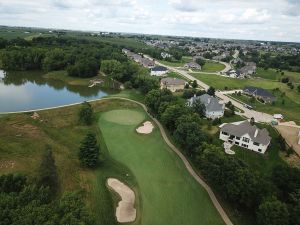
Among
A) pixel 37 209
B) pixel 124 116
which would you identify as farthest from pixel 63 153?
pixel 37 209

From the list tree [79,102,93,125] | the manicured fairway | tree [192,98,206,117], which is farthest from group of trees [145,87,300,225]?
tree [79,102,93,125]

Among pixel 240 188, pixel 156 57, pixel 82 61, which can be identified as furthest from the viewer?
pixel 156 57

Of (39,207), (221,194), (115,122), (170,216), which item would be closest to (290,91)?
(115,122)

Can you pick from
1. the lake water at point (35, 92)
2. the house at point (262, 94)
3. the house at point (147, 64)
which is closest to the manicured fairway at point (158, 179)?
the lake water at point (35, 92)

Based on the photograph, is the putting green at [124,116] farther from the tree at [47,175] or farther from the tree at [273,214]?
the tree at [273,214]

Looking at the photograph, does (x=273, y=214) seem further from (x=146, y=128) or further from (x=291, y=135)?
(x=146, y=128)

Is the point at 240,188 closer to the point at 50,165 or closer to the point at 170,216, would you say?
the point at 170,216

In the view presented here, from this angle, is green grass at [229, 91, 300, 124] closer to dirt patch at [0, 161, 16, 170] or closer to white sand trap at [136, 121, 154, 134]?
white sand trap at [136, 121, 154, 134]
